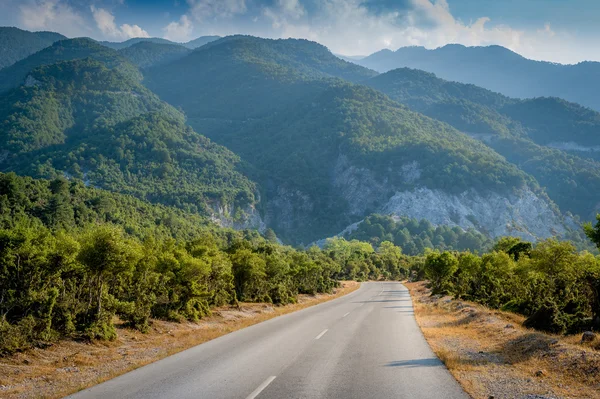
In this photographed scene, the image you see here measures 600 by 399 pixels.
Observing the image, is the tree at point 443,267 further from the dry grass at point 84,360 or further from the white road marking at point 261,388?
the white road marking at point 261,388

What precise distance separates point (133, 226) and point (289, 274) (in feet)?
147

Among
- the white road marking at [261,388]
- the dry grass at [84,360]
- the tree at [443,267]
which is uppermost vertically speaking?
the white road marking at [261,388]

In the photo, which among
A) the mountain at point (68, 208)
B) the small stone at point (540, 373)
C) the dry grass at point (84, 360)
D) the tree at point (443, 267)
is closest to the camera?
the dry grass at point (84, 360)

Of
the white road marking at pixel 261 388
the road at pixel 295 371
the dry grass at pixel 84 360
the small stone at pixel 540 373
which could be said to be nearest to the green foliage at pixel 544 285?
the road at pixel 295 371

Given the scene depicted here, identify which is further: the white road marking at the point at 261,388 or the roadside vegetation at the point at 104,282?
the roadside vegetation at the point at 104,282

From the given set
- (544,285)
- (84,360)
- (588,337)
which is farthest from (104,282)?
(544,285)

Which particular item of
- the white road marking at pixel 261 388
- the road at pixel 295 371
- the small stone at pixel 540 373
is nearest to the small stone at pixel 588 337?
the small stone at pixel 540 373

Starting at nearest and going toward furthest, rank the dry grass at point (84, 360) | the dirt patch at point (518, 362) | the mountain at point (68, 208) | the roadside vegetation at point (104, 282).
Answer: the dirt patch at point (518, 362)
the dry grass at point (84, 360)
the roadside vegetation at point (104, 282)
the mountain at point (68, 208)

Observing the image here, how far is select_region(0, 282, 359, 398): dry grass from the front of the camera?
32.5ft

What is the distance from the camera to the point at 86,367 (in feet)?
39.9

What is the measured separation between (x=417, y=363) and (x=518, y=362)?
2972mm

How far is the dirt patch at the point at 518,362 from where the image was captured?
30.7 feet

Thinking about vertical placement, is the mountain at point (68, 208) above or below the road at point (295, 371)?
above

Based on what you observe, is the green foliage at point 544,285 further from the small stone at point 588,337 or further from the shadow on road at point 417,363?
the shadow on road at point 417,363
